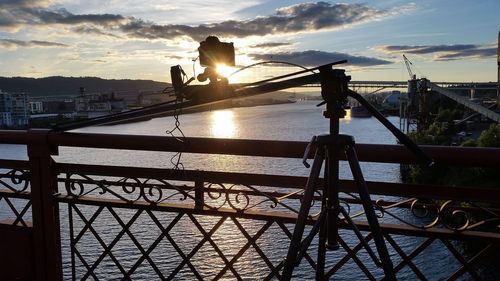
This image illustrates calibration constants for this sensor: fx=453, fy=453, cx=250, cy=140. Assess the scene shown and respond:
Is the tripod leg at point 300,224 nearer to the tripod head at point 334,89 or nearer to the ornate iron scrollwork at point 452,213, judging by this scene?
the tripod head at point 334,89

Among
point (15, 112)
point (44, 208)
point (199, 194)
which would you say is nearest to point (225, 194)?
point (199, 194)

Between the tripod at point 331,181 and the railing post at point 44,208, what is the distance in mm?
1476

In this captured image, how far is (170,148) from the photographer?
1.99 m

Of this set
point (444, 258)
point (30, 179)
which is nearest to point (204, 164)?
point (444, 258)

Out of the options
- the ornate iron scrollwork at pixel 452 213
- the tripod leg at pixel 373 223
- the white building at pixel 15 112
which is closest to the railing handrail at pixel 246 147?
the ornate iron scrollwork at pixel 452 213

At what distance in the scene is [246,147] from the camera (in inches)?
71.7

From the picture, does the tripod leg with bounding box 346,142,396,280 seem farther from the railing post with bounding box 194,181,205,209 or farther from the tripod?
the railing post with bounding box 194,181,205,209

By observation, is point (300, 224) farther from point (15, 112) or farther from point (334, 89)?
point (15, 112)

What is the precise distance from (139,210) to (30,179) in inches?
24.3

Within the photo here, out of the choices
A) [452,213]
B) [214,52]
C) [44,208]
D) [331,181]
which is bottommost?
[44,208]

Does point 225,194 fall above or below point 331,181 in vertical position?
below

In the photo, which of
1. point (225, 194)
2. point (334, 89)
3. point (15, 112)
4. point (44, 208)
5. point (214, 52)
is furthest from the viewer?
point (15, 112)

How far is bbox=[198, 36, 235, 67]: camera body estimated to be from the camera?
1.54 m

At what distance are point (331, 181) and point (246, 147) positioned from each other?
0.49m
